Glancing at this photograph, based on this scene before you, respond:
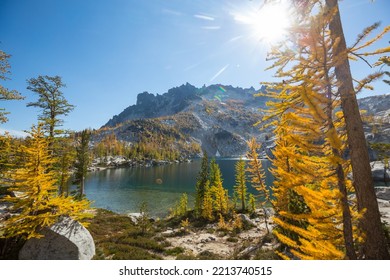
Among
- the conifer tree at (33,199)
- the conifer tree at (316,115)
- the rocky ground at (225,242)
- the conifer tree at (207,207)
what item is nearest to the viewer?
the conifer tree at (316,115)

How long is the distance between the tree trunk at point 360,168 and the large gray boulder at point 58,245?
12.8 meters

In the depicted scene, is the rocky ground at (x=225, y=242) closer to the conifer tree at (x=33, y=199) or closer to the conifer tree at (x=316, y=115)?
the conifer tree at (x=33, y=199)

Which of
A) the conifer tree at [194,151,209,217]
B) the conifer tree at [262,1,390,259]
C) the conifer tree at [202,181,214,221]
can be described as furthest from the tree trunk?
the conifer tree at [194,151,209,217]

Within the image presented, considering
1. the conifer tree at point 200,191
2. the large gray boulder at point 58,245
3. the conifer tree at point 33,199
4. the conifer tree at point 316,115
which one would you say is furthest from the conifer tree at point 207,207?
the conifer tree at point 316,115

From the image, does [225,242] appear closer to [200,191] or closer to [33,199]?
[200,191]

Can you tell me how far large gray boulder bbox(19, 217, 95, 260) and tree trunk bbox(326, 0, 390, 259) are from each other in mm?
12767

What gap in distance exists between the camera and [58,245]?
10617 mm

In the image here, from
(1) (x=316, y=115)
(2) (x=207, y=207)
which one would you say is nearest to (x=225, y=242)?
(2) (x=207, y=207)

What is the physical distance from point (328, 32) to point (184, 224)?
27.9 m

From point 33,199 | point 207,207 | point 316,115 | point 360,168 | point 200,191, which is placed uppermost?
point 316,115

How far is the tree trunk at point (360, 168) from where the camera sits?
13.1 feet

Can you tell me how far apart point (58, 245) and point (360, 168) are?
1348cm

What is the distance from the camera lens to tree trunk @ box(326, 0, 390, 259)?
3.98 meters

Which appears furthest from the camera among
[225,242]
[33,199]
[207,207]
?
[207,207]
